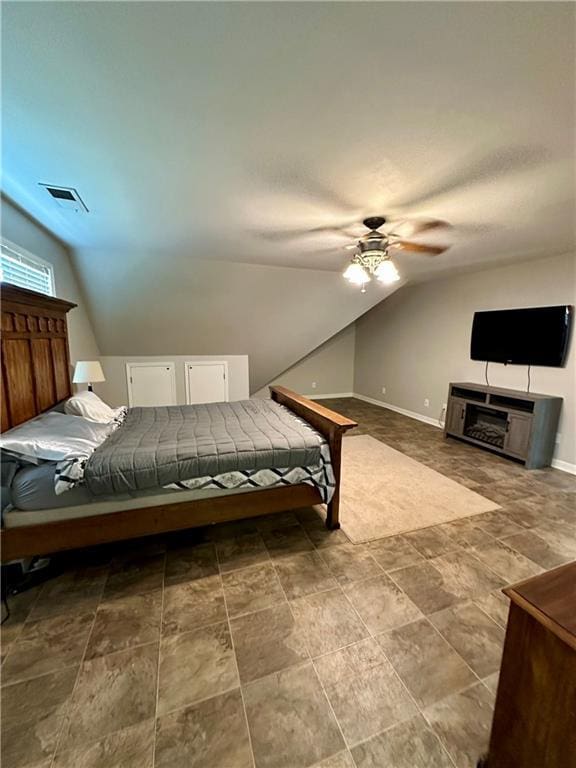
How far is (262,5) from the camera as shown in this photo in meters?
0.87

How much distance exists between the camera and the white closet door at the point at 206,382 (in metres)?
5.00

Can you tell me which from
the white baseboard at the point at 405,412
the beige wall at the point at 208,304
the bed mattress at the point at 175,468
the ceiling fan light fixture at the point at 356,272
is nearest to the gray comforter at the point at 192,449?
the bed mattress at the point at 175,468

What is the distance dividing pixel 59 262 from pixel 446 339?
17.2 ft

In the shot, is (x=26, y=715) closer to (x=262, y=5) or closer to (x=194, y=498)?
(x=194, y=498)

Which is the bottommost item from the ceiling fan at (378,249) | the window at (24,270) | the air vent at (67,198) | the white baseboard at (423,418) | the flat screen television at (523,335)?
the white baseboard at (423,418)

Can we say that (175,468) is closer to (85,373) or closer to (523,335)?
(85,373)

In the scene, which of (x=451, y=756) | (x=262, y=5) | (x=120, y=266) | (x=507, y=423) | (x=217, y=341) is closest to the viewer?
(x=262, y=5)

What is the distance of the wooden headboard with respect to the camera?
1973mm

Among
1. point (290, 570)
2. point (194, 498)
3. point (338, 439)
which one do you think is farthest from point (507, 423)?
point (194, 498)

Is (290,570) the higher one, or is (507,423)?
(507,423)

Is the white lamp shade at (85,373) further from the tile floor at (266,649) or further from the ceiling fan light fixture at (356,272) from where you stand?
the ceiling fan light fixture at (356,272)

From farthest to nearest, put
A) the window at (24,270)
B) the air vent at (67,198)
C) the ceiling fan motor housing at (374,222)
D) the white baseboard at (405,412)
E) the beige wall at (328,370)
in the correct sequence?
the beige wall at (328,370), the white baseboard at (405,412), the ceiling fan motor housing at (374,222), the window at (24,270), the air vent at (67,198)

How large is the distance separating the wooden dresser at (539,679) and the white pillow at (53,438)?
2.16 m

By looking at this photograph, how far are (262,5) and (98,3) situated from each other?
46 centimetres
